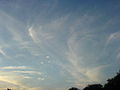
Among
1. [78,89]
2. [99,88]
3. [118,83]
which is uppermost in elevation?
[78,89]

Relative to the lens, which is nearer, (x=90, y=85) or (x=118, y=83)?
(x=118, y=83)

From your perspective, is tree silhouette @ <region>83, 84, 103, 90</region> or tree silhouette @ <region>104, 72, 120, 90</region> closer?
tree silhouette @ <region>104, 72, 120, 90</region>

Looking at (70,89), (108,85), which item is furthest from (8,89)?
(70,89)

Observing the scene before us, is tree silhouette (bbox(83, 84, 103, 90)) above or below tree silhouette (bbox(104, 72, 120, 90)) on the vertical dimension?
above

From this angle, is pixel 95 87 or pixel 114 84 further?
pixel 95 87

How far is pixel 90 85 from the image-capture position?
129000 millimetres

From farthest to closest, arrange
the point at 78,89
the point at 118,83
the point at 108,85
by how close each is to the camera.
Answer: the point at 78,89
the point at 108,85
the point at 118,83

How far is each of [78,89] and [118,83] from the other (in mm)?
57967

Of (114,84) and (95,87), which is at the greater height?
(95,87)

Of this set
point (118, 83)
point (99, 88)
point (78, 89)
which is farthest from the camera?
point (78, 89)

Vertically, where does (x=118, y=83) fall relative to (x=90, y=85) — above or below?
below

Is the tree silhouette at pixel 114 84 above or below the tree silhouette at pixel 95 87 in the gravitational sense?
below

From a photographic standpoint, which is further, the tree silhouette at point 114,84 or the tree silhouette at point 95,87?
the tree silhouette at point 95,87

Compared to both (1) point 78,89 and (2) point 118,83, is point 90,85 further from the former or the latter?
(2) point 118,83
